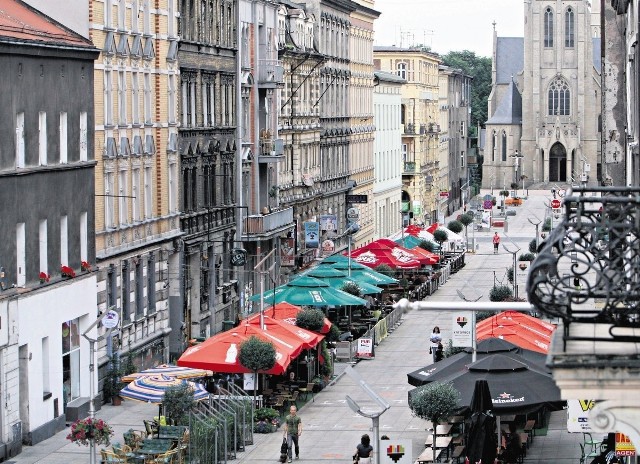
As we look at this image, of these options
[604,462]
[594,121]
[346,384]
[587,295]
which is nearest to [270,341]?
[346,384]

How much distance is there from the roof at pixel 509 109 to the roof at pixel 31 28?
475 ft

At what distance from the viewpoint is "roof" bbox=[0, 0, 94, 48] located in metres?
38.5

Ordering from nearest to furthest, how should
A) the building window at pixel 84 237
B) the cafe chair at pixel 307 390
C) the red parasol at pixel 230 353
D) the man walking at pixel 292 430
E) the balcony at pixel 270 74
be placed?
the man walking at pixel 292 430 → the red parasol at pixel 230 353 → the building window at pixel 84 237 → the cafe chair at pixel 307 390 → the balcony at pixel 270 74

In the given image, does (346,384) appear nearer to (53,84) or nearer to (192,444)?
(53,84)

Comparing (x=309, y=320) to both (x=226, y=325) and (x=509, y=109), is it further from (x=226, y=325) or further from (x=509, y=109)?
(x=509, y=109)

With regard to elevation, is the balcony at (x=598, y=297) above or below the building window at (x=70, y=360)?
above

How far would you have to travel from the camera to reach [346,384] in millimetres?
49938

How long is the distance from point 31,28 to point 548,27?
144740 mm

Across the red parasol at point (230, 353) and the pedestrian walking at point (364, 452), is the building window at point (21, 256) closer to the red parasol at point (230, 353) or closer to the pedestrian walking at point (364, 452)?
the red parasol at point (230, 353)

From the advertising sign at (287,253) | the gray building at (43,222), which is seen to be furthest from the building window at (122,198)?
the advertising sign at (287,253)

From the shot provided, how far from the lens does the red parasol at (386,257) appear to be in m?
75.9

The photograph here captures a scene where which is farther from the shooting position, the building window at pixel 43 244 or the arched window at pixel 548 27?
the arched window at pixel 548 27

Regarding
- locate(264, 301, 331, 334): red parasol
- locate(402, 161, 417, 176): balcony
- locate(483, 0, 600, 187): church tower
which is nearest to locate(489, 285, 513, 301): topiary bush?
locate(264, 301, 331, 334): red parasol

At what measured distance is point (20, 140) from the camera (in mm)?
39062
